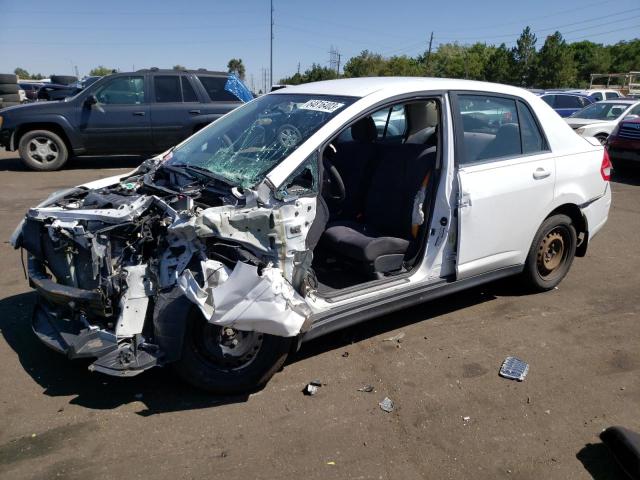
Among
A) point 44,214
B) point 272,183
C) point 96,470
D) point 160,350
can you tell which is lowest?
point 96,470

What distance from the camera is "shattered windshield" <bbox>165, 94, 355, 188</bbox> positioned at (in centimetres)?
328

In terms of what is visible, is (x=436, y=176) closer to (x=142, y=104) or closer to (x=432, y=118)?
(x=432, y=118)

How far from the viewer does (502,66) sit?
4475 cm

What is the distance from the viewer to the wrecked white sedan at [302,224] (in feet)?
9.42

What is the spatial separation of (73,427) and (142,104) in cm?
907

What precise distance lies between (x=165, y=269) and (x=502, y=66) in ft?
156

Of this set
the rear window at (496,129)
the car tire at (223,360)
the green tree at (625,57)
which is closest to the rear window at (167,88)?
the rear window at (496,129)

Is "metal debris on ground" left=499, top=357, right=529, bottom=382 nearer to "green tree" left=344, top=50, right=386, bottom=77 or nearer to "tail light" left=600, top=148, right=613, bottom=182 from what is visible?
"tail light" left=600, top=148, right=613, bottom=182

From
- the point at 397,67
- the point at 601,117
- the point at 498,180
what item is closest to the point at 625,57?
the point at 397,67

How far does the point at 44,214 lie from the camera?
10.2ft

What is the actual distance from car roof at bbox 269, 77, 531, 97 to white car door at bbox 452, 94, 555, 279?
0.31 ft

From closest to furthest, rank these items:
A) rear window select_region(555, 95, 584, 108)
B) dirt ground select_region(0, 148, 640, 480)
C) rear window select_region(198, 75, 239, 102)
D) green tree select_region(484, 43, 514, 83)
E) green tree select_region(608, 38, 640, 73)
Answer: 1. dirt ground select_region(0, 148, 640, 480)
2. rear window select_region(198, 75, 239, 102)
3. rear window select_region(555, 95, 584, 108)
4. green tree select_region(484, 43, 514, 83)
5. green tree select_region(608, 38, 640, 73)

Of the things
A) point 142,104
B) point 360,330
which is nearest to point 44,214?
point 360,330

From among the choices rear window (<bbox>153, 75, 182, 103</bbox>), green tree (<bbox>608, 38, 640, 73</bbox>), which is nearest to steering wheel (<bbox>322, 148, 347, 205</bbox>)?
rear window (<bbox>153, 75, 182, 103</bbox>)
